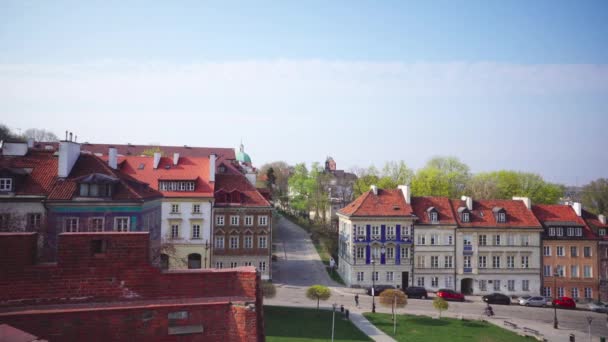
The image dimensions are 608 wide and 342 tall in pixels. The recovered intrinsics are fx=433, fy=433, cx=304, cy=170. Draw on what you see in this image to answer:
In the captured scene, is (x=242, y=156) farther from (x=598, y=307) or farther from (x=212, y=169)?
(x=598, y=307)

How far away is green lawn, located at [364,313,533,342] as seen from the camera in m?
27.6

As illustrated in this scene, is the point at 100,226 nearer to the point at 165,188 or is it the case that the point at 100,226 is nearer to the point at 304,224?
the point at 165,188

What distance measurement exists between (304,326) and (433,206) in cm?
2231

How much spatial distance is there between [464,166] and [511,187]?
8919 millimetres

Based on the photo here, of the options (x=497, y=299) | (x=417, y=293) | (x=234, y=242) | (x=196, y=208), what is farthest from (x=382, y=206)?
(x=196, y=208)

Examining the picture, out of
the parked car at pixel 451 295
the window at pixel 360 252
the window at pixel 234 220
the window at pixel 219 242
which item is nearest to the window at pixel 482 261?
the parked car at pixel 451 295

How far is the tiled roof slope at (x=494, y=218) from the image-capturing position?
143 ft

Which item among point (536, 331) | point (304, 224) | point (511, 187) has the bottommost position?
point (536, 331)

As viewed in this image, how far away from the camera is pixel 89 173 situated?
86.7ft

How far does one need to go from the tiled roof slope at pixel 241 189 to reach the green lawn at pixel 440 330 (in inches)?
612

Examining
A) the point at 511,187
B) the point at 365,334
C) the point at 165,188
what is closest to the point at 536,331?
the point at 365,334

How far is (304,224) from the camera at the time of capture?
76.2 metres

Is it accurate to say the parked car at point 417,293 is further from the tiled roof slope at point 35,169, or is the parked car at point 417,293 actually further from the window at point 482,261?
the tiled roof slope at point 35,169

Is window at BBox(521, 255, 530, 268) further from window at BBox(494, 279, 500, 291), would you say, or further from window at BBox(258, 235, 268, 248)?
window at BBox(258, 235, 268, 248)
